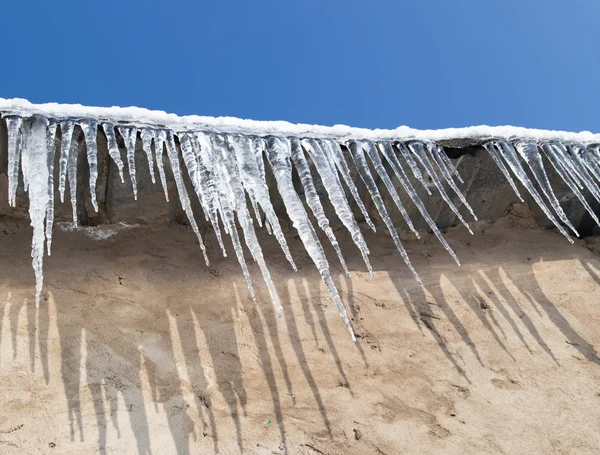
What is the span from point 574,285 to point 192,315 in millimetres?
2040

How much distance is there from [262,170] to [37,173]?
948 mm

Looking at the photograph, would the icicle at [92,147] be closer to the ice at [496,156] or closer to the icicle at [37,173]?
the icicle at [37,173]

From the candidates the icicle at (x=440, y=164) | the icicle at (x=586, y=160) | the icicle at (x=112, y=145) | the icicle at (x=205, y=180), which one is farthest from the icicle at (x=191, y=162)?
the icicle at (x=586, y=160)

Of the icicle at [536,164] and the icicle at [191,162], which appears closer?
the icicle at [191,162]

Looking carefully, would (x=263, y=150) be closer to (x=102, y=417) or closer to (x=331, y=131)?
(x=331, y=131)

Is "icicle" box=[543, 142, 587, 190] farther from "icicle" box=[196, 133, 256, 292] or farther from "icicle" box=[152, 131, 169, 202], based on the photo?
"icicle" box=[152, 131, 169, 202]

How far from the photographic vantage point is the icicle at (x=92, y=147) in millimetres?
2645

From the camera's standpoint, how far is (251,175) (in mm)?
2830

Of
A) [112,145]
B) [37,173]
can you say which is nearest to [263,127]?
[112,145]

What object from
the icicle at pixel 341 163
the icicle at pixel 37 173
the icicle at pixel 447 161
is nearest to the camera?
the icicle at pixel 37 173

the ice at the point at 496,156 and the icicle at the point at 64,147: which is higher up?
the icicle at the point at 64,147

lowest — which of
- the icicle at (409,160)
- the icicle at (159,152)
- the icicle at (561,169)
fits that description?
the icicle at (561,169)

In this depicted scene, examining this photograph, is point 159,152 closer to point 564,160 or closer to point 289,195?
point 289,195

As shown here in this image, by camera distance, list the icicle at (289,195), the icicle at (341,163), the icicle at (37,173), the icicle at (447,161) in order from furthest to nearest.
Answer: the icicle at (447,161), the icicle at (341,163), the icicle at (289,195), the icicle at (37,173)
